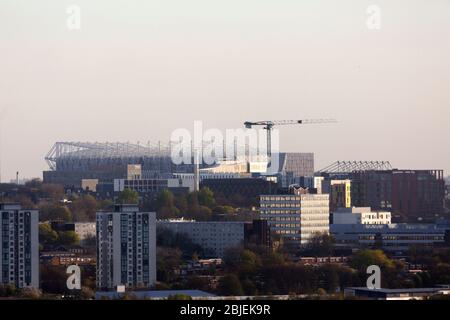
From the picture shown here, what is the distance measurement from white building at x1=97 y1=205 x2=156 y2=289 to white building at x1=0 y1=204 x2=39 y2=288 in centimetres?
68

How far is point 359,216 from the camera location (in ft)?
105

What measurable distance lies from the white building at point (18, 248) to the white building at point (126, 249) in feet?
2.24

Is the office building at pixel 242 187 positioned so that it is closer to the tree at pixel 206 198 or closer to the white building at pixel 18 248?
the tree at pixel 206 198

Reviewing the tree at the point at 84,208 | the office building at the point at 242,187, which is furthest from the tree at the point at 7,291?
the office building at the point at 242,187

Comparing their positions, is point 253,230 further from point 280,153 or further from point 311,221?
point 280,153

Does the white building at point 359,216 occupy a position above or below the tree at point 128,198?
below

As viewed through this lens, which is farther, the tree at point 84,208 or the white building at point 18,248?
the tree at point 84,208

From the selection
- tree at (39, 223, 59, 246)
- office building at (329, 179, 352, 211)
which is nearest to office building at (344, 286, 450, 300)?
tree at (39, 223, 59, 246)

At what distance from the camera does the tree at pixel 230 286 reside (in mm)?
16428

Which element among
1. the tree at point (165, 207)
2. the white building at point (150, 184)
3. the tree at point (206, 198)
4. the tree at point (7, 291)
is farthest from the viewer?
the white building at point (150, 184)

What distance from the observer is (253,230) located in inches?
994

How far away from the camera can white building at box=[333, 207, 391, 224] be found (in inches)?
1224
